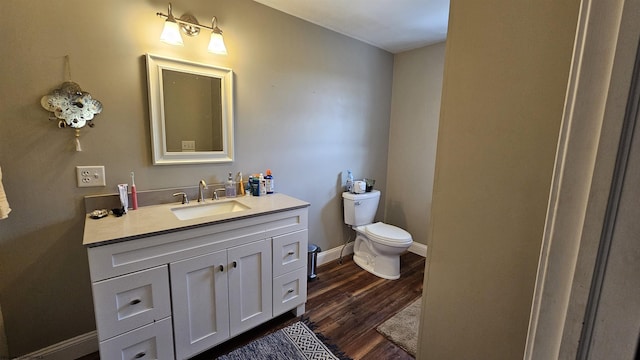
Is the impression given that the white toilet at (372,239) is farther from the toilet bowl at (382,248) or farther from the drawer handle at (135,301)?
the drawer handle at (135,301)

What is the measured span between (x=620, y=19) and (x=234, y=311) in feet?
6.27

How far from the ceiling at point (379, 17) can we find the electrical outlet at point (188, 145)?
121 cm

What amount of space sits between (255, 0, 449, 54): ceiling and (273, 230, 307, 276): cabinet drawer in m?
1.76

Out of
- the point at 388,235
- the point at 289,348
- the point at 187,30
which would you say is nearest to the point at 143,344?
the point at 289,348

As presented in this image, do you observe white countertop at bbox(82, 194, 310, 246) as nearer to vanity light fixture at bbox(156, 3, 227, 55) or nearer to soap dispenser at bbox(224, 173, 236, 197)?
soap dispenser at bbox(224, 173, 236, 197)

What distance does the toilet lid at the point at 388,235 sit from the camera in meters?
2.49

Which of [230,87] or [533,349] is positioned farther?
[230,87]

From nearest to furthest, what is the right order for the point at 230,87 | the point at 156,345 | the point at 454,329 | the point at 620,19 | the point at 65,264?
the point at 620,19, the point at 454,329, the point at 156,345, the point at 65,264, the point at 230,87

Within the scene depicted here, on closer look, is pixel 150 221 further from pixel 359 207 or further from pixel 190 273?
pixel 359 207

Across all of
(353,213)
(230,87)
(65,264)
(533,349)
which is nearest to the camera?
(533,349)

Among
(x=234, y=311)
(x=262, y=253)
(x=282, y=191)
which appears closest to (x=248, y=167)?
(x=282, y=191)

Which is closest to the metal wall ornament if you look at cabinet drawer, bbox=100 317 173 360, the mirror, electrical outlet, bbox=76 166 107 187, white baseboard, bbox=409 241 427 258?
electrical outlet, bbox=76 166 107 187

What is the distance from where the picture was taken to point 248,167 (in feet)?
7.32

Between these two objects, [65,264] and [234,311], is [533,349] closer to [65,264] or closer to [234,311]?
[234,311]
